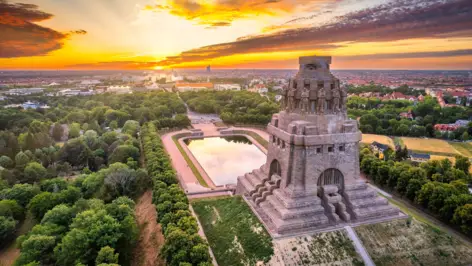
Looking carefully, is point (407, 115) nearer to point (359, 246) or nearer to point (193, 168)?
point (193, 168)

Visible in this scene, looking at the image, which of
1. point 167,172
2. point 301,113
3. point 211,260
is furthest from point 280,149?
point 167,172

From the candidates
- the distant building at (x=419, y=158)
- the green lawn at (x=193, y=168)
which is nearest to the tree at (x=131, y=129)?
the green lawn at (x=193, y=168)

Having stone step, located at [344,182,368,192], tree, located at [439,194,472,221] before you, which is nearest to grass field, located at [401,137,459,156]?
tree, located at [439,194,472,221]

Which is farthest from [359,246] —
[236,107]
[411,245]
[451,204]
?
[236,107]

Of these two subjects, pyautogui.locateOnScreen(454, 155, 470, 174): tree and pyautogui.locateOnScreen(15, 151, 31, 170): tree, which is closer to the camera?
pyautogui.locateOnScreen(15, 151, 31, 170): tree

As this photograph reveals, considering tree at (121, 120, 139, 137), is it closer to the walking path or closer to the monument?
the monument

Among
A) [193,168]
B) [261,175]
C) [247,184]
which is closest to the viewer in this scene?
[261,175]
